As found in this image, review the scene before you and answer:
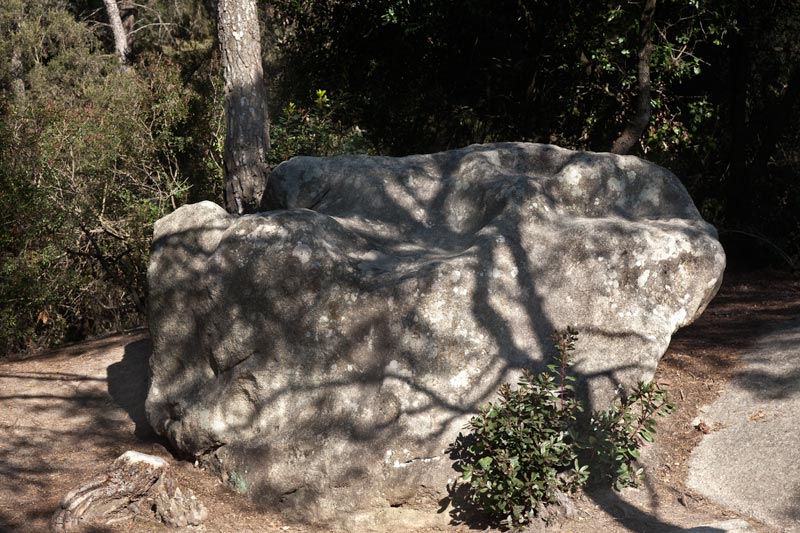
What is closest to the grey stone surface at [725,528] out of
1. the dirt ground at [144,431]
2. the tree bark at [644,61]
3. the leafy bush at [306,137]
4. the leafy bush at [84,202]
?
the dirt ground at [144,431]

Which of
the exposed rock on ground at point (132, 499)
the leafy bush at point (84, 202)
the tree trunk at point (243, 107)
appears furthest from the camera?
the leafy bush at point (84, 202)

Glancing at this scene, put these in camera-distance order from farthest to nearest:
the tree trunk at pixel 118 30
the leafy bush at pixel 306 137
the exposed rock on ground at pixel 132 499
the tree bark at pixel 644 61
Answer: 1. the tree trunk at pixel 118 30
2. the leafy bush at pixel 306 137
3. the tree bark at pixel 644 61
4. the exposed rock on ground at pixel 132 499

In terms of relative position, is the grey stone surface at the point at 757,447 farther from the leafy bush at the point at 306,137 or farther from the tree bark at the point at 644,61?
the leafy bush at the point at 306,137

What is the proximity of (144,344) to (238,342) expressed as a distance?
3396mm

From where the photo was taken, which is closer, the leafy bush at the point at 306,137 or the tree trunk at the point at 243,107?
the tree trunk at the point at 243,107

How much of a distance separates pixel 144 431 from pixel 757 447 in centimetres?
480

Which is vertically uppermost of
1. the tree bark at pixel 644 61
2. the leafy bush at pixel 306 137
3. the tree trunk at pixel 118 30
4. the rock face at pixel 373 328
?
the tree trunk at pixel 118 30

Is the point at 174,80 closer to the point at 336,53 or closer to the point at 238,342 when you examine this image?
the point at 336,53

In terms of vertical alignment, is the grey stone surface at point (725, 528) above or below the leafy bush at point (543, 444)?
below

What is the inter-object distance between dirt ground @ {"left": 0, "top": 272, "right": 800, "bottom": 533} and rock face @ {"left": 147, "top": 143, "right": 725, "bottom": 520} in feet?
1.24

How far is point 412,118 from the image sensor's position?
11.8 m

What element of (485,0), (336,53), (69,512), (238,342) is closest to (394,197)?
(238,342)

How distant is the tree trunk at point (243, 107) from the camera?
8.33 meters

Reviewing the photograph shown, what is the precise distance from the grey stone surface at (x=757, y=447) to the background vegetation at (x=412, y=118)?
4061mm
